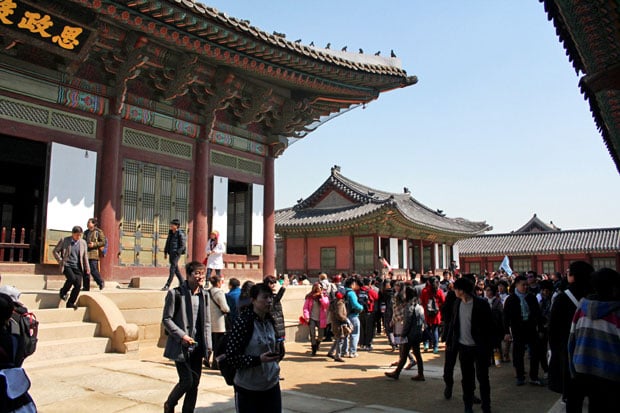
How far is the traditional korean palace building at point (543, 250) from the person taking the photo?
3684 cm

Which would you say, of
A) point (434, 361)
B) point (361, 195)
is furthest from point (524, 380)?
point (361, 195)

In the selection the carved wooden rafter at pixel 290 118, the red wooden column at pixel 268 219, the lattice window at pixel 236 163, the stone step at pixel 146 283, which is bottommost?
the stone step at pixel 146 283

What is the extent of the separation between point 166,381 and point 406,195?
33602mm

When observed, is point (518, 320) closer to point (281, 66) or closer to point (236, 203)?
point (281, 66)

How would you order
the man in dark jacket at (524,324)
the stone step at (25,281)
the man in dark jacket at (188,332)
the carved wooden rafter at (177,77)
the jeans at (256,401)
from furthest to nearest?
the carved wooden rafter at (177,77), the stone step at (25,281), the man in dark jacket at (524,324), the man in dark jacket at (188,332), the jeans at (256,401)

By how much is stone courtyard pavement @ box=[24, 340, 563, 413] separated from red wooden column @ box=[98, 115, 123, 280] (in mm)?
2927

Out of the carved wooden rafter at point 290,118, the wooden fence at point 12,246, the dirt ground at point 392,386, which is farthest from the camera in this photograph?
the carved wooden rafter at point 290,118

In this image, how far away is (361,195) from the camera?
31234mm

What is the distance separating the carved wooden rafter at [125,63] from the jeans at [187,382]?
7.89 m

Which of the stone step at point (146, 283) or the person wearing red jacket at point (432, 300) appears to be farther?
the stone step at point (146, 283)

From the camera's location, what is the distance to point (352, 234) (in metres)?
28.5

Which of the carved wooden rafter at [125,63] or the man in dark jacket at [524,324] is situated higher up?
the carved wooden rafter at [125,63]

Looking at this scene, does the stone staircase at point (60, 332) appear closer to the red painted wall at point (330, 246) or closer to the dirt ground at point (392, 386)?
the dirt ground at point (392, 386)

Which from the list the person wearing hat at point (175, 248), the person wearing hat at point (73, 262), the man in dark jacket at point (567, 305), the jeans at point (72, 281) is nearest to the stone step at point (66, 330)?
the jeans at point (72, 281)
